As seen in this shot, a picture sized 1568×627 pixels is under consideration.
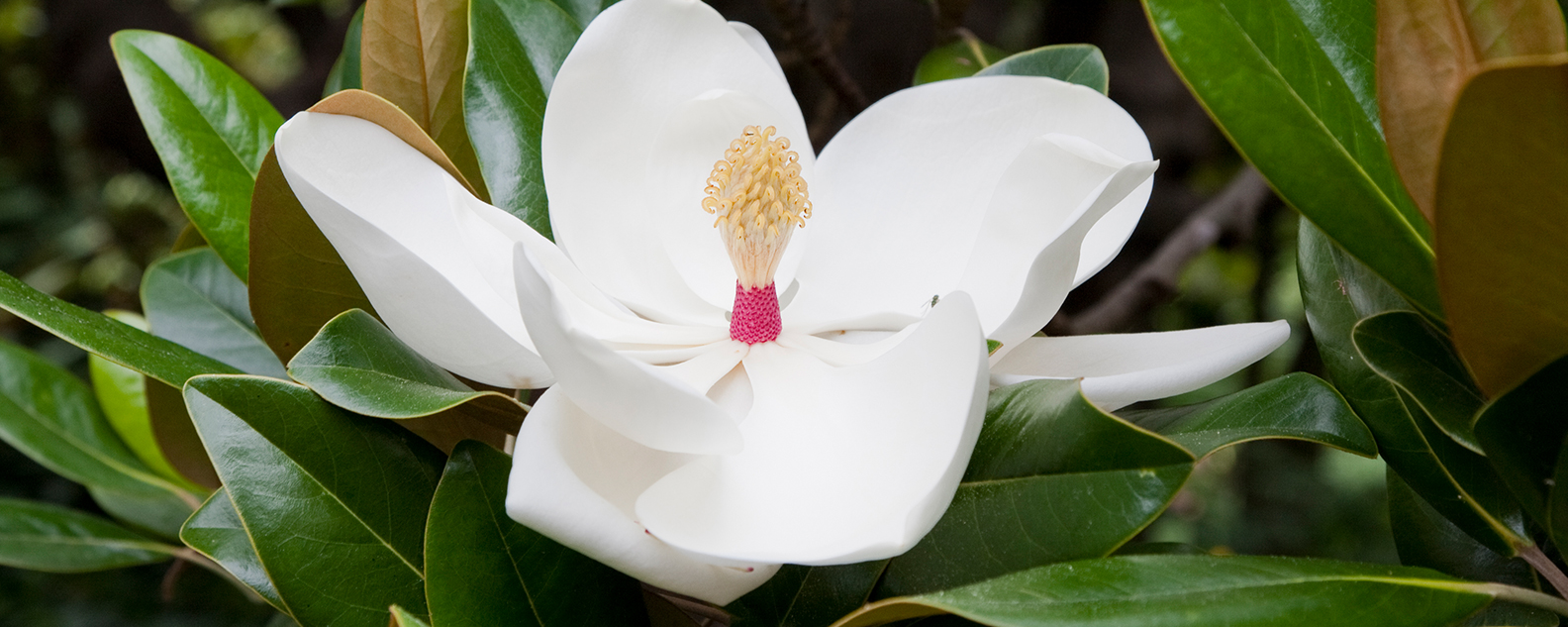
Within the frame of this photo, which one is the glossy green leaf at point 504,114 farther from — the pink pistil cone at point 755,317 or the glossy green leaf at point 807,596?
the glossy green leaf at point 807,596

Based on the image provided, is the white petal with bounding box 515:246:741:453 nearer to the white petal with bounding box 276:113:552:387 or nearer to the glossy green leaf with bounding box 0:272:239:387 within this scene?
the white petal with bounding box 276:113:552:387

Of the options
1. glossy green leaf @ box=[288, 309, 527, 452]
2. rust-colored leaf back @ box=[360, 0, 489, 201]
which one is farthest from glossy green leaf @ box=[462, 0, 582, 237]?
glossy green leaf @ box=[288, 309, 527, 452]

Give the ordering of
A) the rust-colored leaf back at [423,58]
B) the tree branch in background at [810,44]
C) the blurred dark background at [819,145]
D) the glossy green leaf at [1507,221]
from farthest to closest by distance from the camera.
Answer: the blurred dark background at [819,145]
the tree branch in background at [810,44]
the rust-colored leaf back at [423,58]
the glossy green leaf at [1507,221]

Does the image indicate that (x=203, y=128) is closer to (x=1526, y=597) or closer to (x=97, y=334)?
(x=97, y=334)

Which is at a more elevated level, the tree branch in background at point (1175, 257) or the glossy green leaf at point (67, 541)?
the tree branch in background at point (1175, 257)

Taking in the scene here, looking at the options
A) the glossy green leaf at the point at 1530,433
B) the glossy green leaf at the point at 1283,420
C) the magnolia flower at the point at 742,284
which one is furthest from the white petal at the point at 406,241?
the glossy green leaf at the point at 1530,433

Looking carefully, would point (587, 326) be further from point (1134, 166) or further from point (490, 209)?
point (1134, 166)
